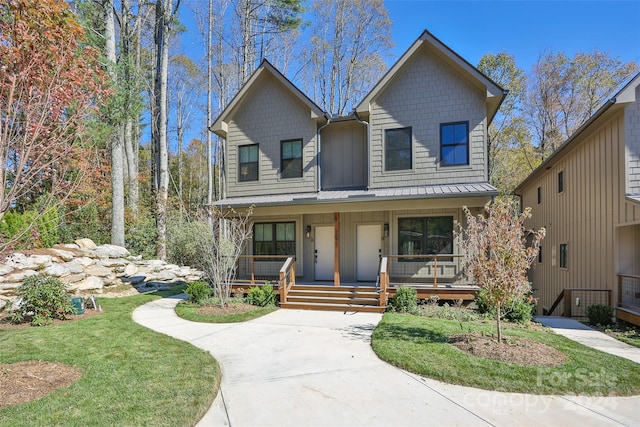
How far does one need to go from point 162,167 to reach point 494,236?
50.5 feet

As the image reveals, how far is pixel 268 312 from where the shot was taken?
31.0 ft

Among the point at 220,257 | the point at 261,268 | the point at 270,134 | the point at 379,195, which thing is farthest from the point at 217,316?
the point at 270,134

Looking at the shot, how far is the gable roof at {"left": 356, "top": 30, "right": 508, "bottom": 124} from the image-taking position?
10312 millimetres

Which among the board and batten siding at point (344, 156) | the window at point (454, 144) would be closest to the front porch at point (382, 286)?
the window at point (454, 144)

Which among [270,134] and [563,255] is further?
[270,134]

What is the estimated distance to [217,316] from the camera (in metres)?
8.77

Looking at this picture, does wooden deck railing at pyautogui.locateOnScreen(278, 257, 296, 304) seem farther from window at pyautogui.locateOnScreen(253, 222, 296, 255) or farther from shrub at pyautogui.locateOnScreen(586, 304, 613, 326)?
shrub at pyautogui.locateOnScreen(586, 304, 613, 326)

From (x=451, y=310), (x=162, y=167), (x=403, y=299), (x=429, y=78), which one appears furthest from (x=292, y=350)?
(x=162, y=167)

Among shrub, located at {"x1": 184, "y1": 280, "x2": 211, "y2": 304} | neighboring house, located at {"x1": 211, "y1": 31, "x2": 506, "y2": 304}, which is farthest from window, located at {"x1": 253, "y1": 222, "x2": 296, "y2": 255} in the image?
shrub, located at {"x1": 184, "y1": 280, "x2": 211, "y2": 304}

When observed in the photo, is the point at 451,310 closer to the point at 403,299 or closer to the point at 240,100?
the point at 403,299

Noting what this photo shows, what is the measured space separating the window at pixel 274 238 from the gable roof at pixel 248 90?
4143 millimetres

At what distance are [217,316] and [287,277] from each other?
2.83 metres

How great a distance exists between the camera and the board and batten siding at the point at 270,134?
12.2 meters

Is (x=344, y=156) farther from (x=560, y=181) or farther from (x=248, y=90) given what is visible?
(x=560, y=181)
